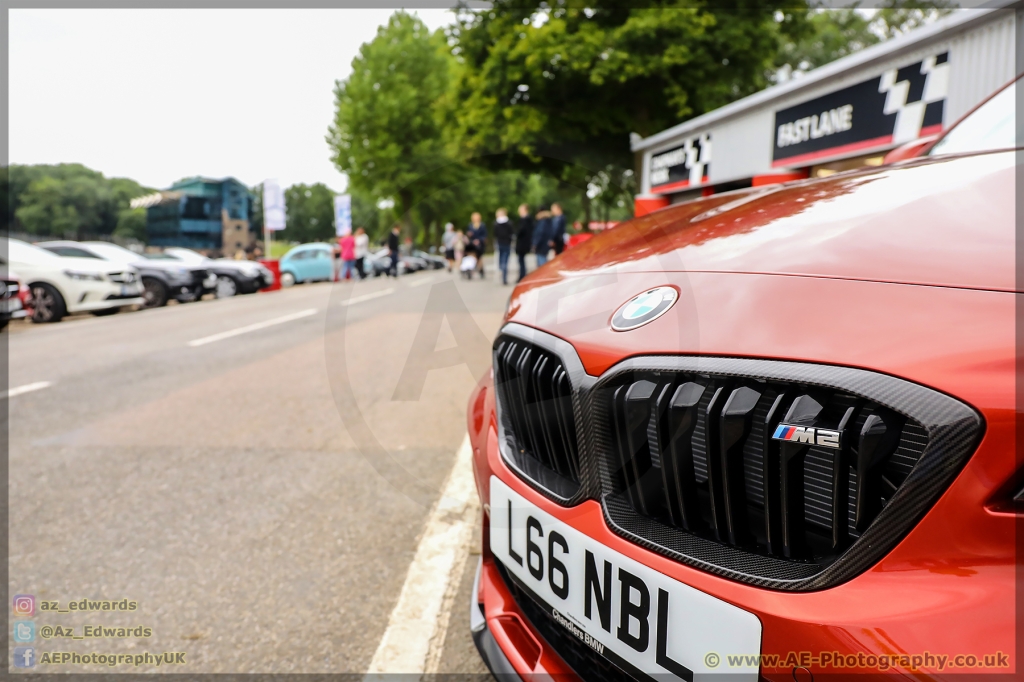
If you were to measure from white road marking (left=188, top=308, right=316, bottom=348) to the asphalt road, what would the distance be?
38.3 inches

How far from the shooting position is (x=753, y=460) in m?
1.03

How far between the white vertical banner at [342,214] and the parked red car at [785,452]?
9889 millimetres

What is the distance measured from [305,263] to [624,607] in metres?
22.5

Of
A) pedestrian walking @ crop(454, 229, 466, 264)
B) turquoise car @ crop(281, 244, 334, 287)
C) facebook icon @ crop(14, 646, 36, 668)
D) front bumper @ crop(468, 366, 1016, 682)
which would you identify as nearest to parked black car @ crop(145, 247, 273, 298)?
turquoise car @ crop(281, 244, 334, 287)

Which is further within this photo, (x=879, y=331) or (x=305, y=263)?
(x=305, y=263)

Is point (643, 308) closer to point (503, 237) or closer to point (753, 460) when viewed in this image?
point (753, 460)

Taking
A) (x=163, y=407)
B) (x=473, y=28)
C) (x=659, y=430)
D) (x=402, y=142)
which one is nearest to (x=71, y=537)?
(x=163, y=407)

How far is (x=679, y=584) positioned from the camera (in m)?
1.06

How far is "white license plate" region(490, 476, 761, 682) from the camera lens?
39.5 inches

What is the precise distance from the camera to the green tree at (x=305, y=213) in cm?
2325

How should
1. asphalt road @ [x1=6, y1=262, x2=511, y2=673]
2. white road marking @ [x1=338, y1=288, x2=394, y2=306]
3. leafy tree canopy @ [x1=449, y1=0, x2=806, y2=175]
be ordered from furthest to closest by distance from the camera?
leafy tree canopy @ [x1=449, y1=0, x2=806, y2=175] < white road marking @ [x1=338, y1=288, x2=394, y2=306] < asphalt road @ [x1=6, y1=262, x2=511, y2=673]

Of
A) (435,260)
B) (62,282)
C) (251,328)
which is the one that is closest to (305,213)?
(62,282)

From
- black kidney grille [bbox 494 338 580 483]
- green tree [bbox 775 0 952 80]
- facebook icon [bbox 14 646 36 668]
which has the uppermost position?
green tree [bbox 775 0 952 80]

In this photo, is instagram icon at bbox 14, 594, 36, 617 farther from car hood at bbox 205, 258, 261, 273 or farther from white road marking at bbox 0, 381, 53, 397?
car hood at bbox 205, 258, 261, 273
